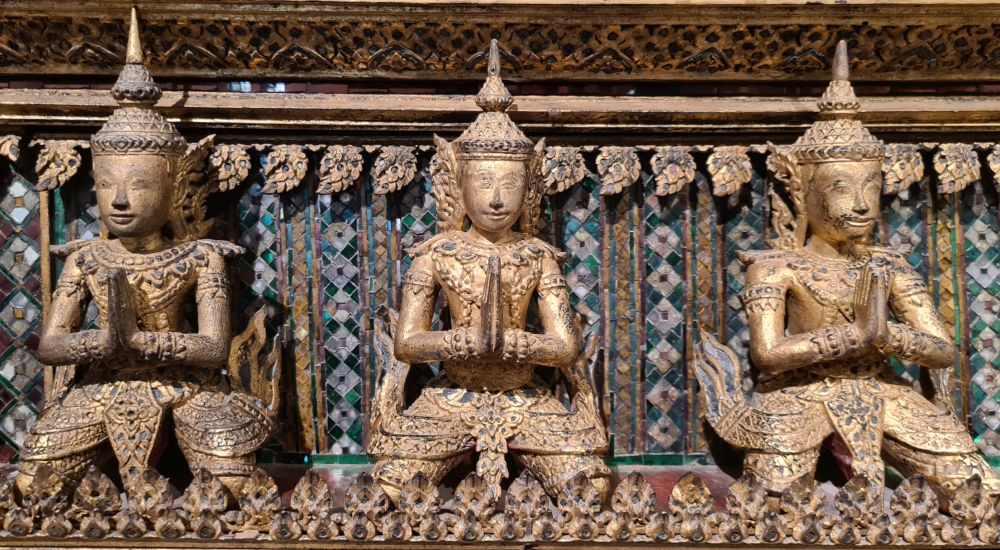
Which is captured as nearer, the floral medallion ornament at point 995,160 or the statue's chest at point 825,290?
the statue's chest at point 825,290

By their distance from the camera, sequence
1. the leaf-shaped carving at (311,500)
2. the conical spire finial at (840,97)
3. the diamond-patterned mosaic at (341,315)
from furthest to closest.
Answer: the diamond-patterned mosaic at (341,315) < the conical spire finial at (840,97) < the leaf-shaped carving at (311,500)

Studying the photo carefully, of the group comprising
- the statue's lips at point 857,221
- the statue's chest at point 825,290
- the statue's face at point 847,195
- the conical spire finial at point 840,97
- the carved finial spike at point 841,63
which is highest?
the carved finial spike at point 841,63

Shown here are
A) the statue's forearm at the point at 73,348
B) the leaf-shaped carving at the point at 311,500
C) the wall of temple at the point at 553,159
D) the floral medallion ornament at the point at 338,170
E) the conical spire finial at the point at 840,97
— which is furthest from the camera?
the floral medallion ornament at the point at 338,170

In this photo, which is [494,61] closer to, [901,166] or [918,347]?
[901,166]

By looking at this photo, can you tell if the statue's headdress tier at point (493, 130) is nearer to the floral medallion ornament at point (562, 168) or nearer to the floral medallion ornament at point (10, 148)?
the floral medallion ornament at point (562, 168)

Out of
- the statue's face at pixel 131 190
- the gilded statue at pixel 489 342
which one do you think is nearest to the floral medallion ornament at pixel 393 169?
the gilded statue at pixel 489 342

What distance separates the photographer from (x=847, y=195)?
190 inches

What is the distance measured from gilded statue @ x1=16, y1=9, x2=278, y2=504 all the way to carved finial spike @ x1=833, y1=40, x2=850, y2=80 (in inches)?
89.7

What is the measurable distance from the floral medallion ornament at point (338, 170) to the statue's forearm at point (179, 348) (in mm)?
793

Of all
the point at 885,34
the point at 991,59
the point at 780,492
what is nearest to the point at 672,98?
the point at 885,34

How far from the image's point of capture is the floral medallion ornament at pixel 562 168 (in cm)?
530

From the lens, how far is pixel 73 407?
485 cm

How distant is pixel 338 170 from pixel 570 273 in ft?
3.24

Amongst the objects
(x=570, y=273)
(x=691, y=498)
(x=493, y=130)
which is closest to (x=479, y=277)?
(x=493, y=130)
